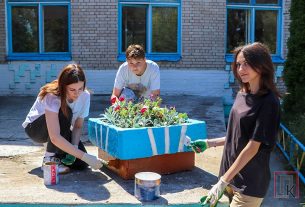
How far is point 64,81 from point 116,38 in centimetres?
627

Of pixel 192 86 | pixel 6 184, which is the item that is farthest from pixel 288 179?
pixel 192 86

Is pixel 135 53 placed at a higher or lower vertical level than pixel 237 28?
lower

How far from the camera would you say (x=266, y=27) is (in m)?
10.6

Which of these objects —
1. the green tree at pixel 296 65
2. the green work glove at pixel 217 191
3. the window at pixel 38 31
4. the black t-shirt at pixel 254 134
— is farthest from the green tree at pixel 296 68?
the window at pixel 38 31

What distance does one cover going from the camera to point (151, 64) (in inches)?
204

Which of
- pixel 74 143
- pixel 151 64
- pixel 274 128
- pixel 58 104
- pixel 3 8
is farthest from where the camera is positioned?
pixel 3 8

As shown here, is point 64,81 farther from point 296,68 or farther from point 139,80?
point 296,68

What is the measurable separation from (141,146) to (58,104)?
827 mm

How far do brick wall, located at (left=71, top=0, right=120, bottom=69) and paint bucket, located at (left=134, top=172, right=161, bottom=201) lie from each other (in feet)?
21.8

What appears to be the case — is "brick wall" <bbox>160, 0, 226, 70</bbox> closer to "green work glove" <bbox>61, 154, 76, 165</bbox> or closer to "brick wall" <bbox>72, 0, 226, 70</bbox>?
"brick wall" <bbox>72, 0, 226, 70</bbox>

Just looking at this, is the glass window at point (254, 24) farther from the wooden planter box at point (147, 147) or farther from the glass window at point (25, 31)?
the wooden planter box at point (147, 147)

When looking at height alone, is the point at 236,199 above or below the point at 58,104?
below

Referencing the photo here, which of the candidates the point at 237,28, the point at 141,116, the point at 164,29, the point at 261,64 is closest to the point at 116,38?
the point at 164,29

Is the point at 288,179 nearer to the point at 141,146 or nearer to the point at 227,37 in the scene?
the point at 141,146
